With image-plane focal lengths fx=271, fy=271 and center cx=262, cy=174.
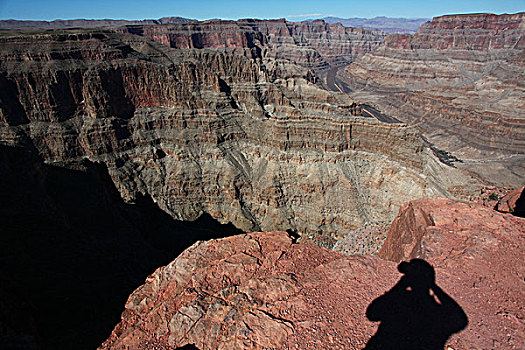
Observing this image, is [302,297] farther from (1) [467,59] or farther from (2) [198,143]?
(1) [467,59]

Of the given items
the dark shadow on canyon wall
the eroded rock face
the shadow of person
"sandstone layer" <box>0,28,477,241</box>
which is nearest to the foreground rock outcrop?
the shadow of person

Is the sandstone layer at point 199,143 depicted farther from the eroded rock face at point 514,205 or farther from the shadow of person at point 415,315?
the shadow of person at point 415,315

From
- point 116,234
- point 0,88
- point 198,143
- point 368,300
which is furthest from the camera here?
point 198,143

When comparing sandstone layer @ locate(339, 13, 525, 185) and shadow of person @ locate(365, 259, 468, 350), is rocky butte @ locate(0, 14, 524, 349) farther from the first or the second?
sandstone layer @ locate(339, 13, 525, 185)

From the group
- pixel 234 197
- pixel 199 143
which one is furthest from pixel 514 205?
pixel 199 143

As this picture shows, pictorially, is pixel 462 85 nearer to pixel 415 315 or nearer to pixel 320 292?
pixel 415 315

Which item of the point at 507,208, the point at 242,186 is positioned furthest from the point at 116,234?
the point at 507,208
